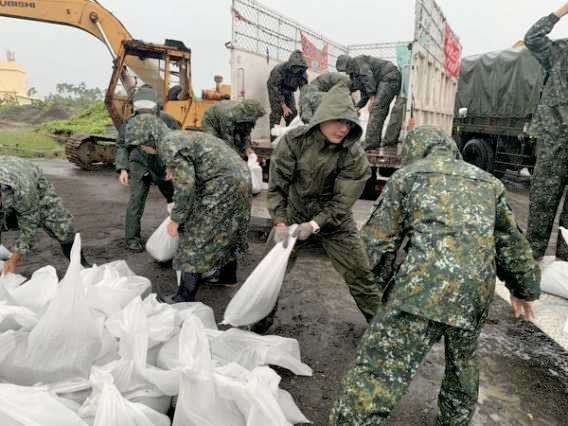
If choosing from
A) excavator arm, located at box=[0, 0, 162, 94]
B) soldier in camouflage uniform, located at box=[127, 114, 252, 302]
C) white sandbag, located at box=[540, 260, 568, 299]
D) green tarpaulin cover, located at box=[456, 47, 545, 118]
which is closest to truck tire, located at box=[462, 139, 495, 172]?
green tarpaulin cover, located at box=[456, 47, 545, 118]

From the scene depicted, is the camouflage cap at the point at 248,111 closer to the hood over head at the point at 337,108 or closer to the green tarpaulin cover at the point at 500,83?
the hood over head at the point at 337,108

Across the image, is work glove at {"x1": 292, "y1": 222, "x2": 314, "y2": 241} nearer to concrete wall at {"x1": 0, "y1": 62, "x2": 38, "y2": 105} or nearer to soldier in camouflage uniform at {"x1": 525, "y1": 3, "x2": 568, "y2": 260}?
soldier in camouflage uniform at {"x1": 525, "y1": 3, "x2": 568, "y2": 260}

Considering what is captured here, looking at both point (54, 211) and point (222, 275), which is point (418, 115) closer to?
point (222, 275)

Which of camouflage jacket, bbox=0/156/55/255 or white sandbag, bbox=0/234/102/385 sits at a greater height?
camouflage jacket, bbox=0/156/55/255

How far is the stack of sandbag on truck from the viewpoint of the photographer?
4.97ft

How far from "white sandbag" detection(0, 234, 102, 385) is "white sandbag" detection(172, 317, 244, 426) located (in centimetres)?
46

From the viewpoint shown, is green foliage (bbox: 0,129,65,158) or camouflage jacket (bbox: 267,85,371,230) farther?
green foliage (bbox: 0,129,65,158)

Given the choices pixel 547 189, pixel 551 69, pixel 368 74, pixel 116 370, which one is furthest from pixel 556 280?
pixel 368 74

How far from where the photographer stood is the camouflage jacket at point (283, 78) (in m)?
5.66

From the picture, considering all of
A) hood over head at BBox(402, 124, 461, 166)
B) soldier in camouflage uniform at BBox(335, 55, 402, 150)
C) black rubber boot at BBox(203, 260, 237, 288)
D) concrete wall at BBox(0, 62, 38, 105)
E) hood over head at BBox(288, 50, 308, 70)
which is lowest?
black rubber boot at BBox(203, 260, 237, 288)

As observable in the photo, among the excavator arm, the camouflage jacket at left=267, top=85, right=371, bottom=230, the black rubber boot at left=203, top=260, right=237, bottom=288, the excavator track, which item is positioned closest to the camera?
the camouflage jacket at left=267, top=85, right=371, bottom=230

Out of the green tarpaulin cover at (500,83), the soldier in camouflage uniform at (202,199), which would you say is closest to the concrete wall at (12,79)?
the green tarpaulin cover at (500,83)

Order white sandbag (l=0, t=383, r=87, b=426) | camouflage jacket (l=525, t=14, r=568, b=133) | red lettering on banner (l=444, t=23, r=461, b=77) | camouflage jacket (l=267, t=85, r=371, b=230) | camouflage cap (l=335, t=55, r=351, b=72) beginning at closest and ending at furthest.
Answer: white sandbag (l=0, t=383, r=87, b=426), camouflage jacket (l=267, t=85, r=371, b=230), camouflage jacket (l=525, t=14, r=568, b=133), camouflage cap (l=335, t=55, r=351, b=72), red lettering on banner (l=444, t=23, r=461, b=77)

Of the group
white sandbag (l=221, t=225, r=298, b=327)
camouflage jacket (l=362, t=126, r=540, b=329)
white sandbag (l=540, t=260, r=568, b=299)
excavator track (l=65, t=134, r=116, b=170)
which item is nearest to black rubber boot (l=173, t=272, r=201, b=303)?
white sandbag (l=221, t=225, r=298, b=327)
